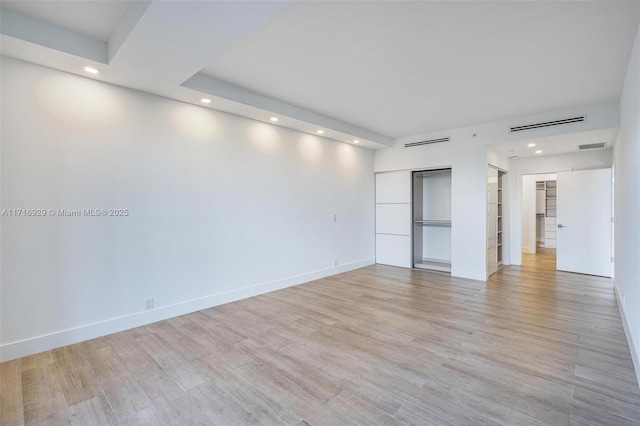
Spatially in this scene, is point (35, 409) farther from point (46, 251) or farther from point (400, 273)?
point (400, 273)

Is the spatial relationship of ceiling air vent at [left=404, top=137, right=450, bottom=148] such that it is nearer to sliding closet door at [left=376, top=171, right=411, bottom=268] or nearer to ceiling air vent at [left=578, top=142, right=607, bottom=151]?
sliding closet door at [left=376, top=171, right=411, bottom=268]

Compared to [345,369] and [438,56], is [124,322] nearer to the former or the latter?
[345,369]

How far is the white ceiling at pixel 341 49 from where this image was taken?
2.26 metres

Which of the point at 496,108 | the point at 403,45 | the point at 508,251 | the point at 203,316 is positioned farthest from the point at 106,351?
the point at 508,251

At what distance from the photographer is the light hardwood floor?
6.48 feet

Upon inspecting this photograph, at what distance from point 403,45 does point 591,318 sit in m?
3.91

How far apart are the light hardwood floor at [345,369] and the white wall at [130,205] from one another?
1.26 ft

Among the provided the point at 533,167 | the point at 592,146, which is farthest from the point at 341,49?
the point at 533,167

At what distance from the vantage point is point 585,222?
6008 millimetres

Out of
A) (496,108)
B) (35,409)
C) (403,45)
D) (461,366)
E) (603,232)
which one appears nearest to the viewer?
(35,409)

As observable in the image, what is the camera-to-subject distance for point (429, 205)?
22.6ft

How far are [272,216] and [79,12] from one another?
321 cm

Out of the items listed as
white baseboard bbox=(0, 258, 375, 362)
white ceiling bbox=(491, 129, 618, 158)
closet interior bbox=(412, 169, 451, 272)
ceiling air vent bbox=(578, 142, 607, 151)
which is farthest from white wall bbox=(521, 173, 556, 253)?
white baseboard bbox=(0, 258, 375, 362)

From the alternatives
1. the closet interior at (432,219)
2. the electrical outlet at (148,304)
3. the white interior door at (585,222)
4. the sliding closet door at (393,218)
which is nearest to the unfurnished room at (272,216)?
the electrical outlet at (148,304)
